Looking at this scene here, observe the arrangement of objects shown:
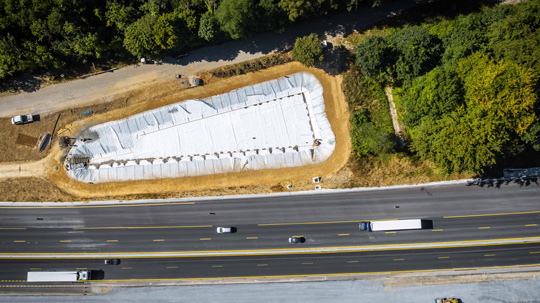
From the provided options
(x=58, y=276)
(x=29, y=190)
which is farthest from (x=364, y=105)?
(x=29, y=190)

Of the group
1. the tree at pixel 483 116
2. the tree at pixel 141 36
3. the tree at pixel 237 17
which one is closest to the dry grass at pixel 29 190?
the tree at pixel 141 36

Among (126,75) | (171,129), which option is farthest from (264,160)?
(126,75)

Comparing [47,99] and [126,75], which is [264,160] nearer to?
[126,75]

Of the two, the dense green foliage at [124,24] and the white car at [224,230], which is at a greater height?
the dense green foliage at [124,24]

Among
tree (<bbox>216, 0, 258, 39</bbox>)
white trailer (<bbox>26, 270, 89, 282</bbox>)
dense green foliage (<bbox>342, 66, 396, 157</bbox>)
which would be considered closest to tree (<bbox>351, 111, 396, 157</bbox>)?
dense green foliage (<bbox>342, 66, 396, 157</bbox>)

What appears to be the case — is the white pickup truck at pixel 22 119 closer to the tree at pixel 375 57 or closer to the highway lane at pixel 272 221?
the highway lane at pixel 272 221

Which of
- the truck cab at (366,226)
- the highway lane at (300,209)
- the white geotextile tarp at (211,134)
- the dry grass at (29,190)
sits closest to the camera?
the truck cab at (366,226)
